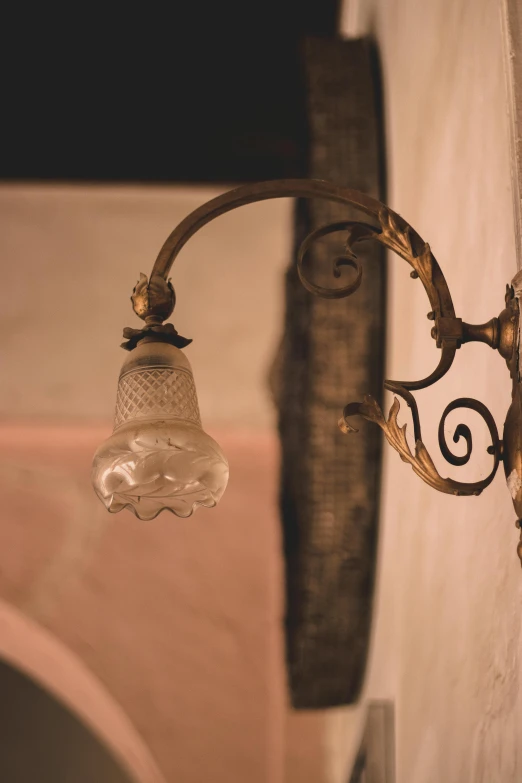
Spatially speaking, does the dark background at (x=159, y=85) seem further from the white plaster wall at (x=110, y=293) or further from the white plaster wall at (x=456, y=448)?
the white plaster wall at (x=456, y=448)

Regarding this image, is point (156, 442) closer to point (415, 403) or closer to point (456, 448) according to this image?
point (415, 403)

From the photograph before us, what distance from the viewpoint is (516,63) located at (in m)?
1.07

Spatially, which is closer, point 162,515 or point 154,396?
point 154,396

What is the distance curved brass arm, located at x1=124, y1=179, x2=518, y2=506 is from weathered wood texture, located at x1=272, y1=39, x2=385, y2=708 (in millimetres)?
1056

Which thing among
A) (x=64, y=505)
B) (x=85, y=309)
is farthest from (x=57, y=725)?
(x=85, y=309)

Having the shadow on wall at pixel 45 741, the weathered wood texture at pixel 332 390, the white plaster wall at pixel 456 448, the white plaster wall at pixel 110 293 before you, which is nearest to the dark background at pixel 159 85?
the white plaster wall at pixel 110 293

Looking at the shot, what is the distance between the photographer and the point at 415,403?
3.21 feet

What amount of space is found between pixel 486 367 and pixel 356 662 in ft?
5.06

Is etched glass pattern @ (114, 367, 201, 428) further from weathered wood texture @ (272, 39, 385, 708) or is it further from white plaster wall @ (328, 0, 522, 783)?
weathered wood texture @ (272, 39, 385, 708)

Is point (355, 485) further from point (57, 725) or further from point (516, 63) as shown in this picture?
point (57, 725)

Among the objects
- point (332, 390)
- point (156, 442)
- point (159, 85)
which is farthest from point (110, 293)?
point (156, 442)

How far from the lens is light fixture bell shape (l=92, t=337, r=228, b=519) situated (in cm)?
104

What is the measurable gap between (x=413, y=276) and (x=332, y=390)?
1198 mm

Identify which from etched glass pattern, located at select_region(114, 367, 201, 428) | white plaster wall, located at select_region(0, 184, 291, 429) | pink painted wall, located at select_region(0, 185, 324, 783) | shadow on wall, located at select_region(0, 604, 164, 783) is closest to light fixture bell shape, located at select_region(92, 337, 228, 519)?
etched glass pattern, located at select_region(114, 367, 201, 428)
